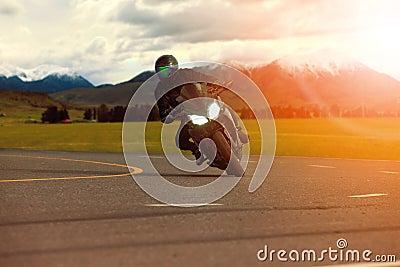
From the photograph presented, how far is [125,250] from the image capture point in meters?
5.85

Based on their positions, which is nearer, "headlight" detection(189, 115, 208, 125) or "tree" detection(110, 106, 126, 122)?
"headlight" detection(189, 115, 208, 125)

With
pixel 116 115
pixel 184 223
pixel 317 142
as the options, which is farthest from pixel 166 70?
pixel 116 115

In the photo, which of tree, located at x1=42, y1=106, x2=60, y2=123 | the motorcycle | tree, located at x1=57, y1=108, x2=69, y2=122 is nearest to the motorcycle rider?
the motorcycle

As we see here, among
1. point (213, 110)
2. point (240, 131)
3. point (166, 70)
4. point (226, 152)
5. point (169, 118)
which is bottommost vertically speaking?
point (226, 152)

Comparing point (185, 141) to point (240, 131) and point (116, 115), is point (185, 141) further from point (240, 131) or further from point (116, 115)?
point (116, 115)

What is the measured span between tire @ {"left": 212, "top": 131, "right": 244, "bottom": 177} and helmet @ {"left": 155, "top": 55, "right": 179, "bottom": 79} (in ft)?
5.07

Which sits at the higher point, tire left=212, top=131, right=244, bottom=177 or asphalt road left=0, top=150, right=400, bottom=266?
tire left=212, top=131, right=244, bottom=177

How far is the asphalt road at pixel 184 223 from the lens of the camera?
5.73 meters

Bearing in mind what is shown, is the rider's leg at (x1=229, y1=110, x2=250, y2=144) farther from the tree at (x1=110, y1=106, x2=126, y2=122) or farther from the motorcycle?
the tree at (x1=110, y1=106, x2=126, y2=122)

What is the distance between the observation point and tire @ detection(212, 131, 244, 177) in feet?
43.5

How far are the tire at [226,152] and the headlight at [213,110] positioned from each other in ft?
1.13

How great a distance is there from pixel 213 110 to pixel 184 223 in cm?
597

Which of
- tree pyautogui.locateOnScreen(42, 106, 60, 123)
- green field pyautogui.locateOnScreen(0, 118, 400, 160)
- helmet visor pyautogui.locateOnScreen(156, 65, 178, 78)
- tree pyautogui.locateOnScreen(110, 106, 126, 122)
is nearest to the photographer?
helmet visor pyautogui.locateOnScreen(156, 65, 178, 78)

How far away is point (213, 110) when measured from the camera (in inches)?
522
